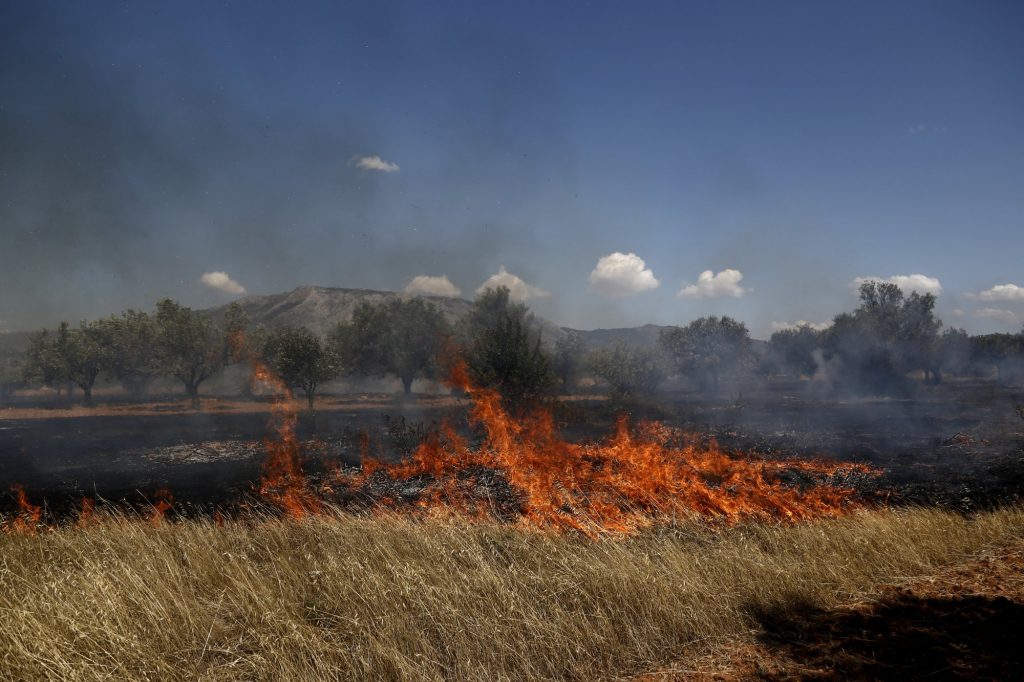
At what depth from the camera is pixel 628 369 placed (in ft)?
184

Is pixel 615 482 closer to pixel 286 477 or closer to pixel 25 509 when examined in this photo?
pixel 286 477

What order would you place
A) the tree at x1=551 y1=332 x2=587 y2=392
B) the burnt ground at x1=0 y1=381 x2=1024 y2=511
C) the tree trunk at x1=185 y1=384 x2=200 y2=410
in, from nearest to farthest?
the burnt ground at x1=0 y1=381 x2=1024 y2=511
the tree trunk at x1=185 y1=384 x2=200 y2=410
the tree at x1=551 y1=332 x2=587 y2=392

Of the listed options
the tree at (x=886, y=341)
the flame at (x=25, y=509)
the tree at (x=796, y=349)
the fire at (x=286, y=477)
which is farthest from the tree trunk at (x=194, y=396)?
the tree at (x=796, y=349)

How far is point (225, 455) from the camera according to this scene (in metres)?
25.7

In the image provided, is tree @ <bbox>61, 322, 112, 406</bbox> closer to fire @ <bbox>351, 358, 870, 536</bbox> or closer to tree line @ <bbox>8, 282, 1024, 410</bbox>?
tree line @ <bbox>8, 282, 1024, 410</bbox>

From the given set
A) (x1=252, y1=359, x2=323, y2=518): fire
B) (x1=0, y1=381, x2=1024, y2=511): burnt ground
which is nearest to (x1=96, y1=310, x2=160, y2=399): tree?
(x1=0, y1=381, x2=1024, y2=511): burnt ground

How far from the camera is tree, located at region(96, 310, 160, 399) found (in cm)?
5572

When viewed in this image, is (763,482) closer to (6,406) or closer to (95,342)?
(95,342)

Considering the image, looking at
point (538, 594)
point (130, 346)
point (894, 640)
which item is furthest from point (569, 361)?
point (894, 640)

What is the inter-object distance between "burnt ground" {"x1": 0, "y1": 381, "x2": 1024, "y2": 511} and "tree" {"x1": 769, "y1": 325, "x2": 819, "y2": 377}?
2658 cm

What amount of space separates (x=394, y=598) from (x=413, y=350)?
Result: 54.9 m

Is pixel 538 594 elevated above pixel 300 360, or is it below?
below

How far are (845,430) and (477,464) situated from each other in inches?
951

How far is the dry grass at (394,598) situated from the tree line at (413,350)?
3651 centimetres
